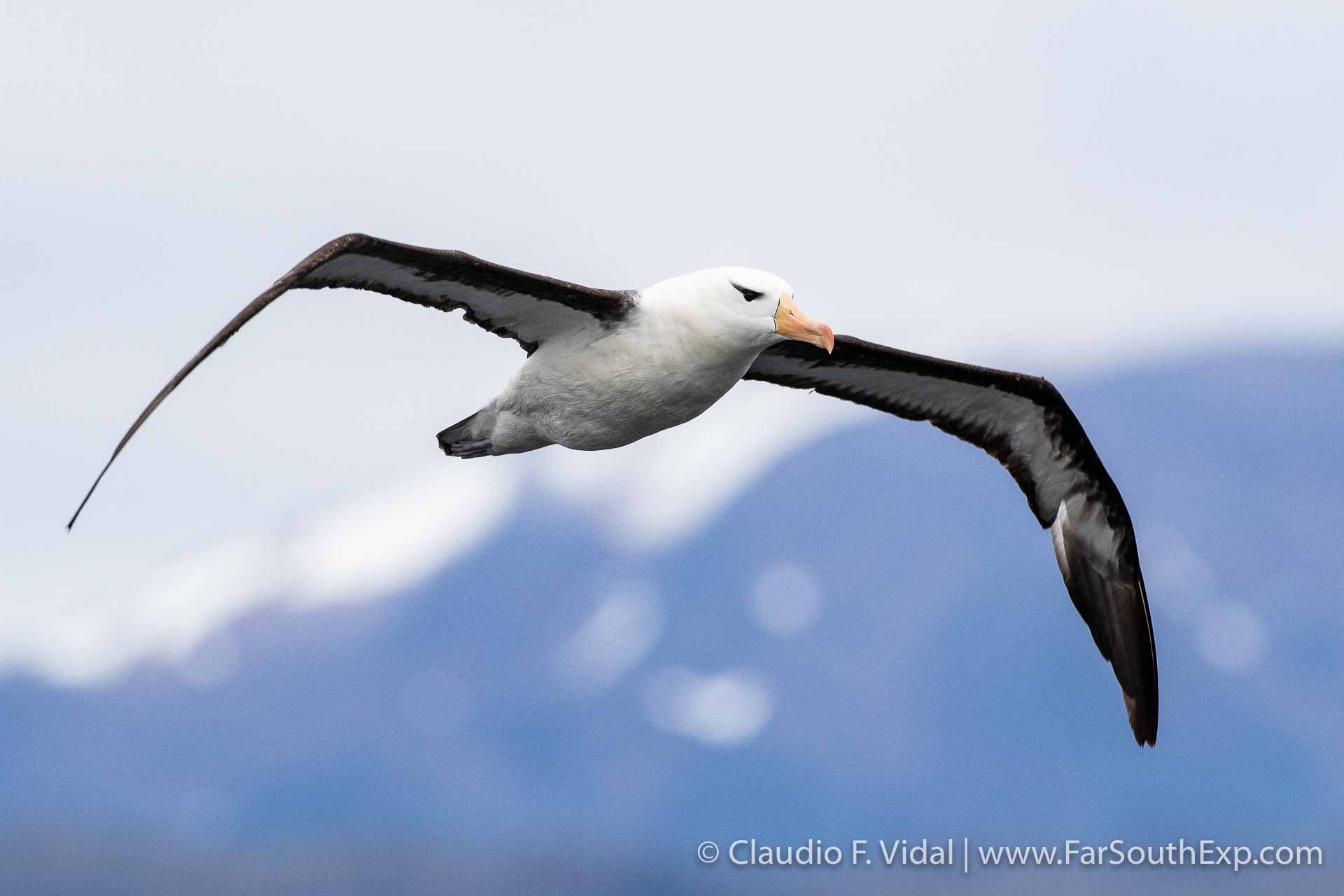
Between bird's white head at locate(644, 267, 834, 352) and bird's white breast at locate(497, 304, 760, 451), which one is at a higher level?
bird's white head at locate(644, 267, 834, 352)

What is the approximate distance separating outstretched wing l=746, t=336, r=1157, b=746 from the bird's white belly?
2240 millimetres

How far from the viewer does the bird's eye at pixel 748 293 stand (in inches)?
411

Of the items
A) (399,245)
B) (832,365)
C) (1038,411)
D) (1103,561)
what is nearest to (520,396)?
(399,245)

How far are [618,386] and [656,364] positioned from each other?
339mm

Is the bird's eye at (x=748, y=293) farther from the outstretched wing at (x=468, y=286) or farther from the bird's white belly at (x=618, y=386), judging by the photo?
the outstretched wing at (x=468, y=286)

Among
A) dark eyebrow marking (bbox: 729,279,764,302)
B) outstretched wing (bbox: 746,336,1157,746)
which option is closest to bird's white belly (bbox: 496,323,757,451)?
dark eyebrow marking (bbox: 729,279,764,302)

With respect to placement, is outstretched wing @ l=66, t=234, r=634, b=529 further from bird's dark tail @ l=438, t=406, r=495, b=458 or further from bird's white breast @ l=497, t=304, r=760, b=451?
bird's dark tail @ l=438, t=406, r=495, b=458

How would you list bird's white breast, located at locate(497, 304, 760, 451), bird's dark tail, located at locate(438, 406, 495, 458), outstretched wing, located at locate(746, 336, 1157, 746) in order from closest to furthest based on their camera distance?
bird's white breast, located at locate(497, 304, 760, 451)
bird's dark tail, located at locate(438, 406, 495, 458)
outstretched wing, located at locate(746, 336, 1157, 746)

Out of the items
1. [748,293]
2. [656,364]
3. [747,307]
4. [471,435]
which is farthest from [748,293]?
[471,435]

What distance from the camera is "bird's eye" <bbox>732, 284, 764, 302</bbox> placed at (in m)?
10.4

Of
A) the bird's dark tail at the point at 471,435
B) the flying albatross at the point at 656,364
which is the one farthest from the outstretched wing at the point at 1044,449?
the bird's dark tail at the point at 471,435

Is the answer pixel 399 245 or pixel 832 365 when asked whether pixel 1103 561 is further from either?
pixel 399 245

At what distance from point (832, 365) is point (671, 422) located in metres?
2.59

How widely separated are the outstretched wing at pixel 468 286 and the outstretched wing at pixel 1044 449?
2.60 metres
